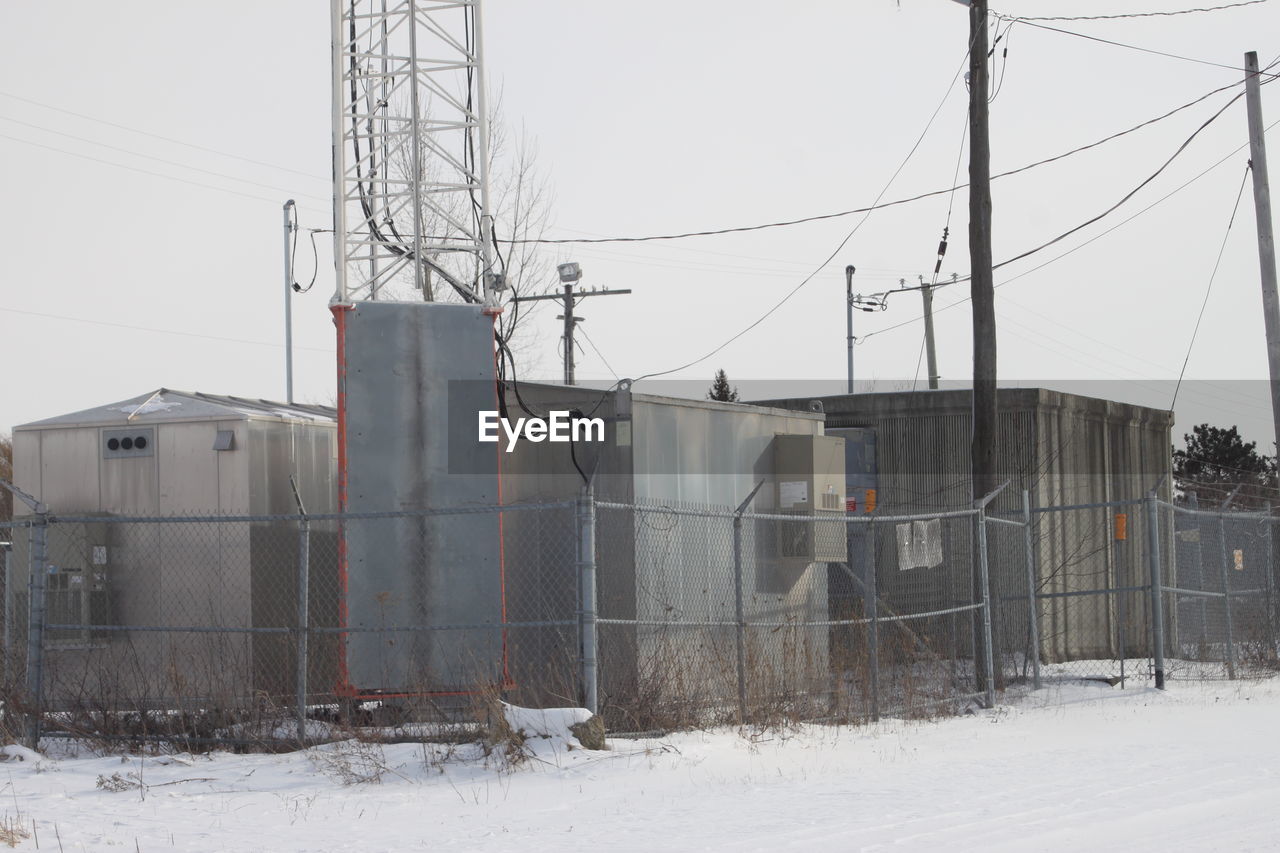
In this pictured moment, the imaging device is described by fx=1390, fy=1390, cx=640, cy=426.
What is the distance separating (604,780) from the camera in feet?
29.9

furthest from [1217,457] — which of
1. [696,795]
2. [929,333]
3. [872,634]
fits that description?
[696,795]

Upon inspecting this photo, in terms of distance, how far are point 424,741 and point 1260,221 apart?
1411cm

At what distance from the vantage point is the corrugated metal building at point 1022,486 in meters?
18.2

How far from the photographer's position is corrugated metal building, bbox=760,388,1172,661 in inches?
717

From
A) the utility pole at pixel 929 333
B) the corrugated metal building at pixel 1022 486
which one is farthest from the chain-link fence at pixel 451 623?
the utility pole at pixel 929 333

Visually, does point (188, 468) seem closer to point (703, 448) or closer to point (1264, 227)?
point (703, 448)

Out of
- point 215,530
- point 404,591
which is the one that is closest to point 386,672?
point 404,591

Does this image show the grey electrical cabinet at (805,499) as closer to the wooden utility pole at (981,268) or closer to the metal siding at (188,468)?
the wooden utility pole at (981,268)

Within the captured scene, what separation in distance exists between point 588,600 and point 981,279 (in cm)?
714

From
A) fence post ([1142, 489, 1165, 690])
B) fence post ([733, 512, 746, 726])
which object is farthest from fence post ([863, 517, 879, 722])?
fence post ([1142, 489, 1165, 690])

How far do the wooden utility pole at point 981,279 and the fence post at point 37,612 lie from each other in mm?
8748

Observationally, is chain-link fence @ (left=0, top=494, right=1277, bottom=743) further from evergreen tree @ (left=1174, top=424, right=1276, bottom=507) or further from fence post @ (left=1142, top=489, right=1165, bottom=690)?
evergreen tree @ (left=1174, top=424, right=1276, bottom=507)

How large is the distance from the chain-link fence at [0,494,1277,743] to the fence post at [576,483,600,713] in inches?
0.6

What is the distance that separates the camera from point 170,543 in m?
12.4
